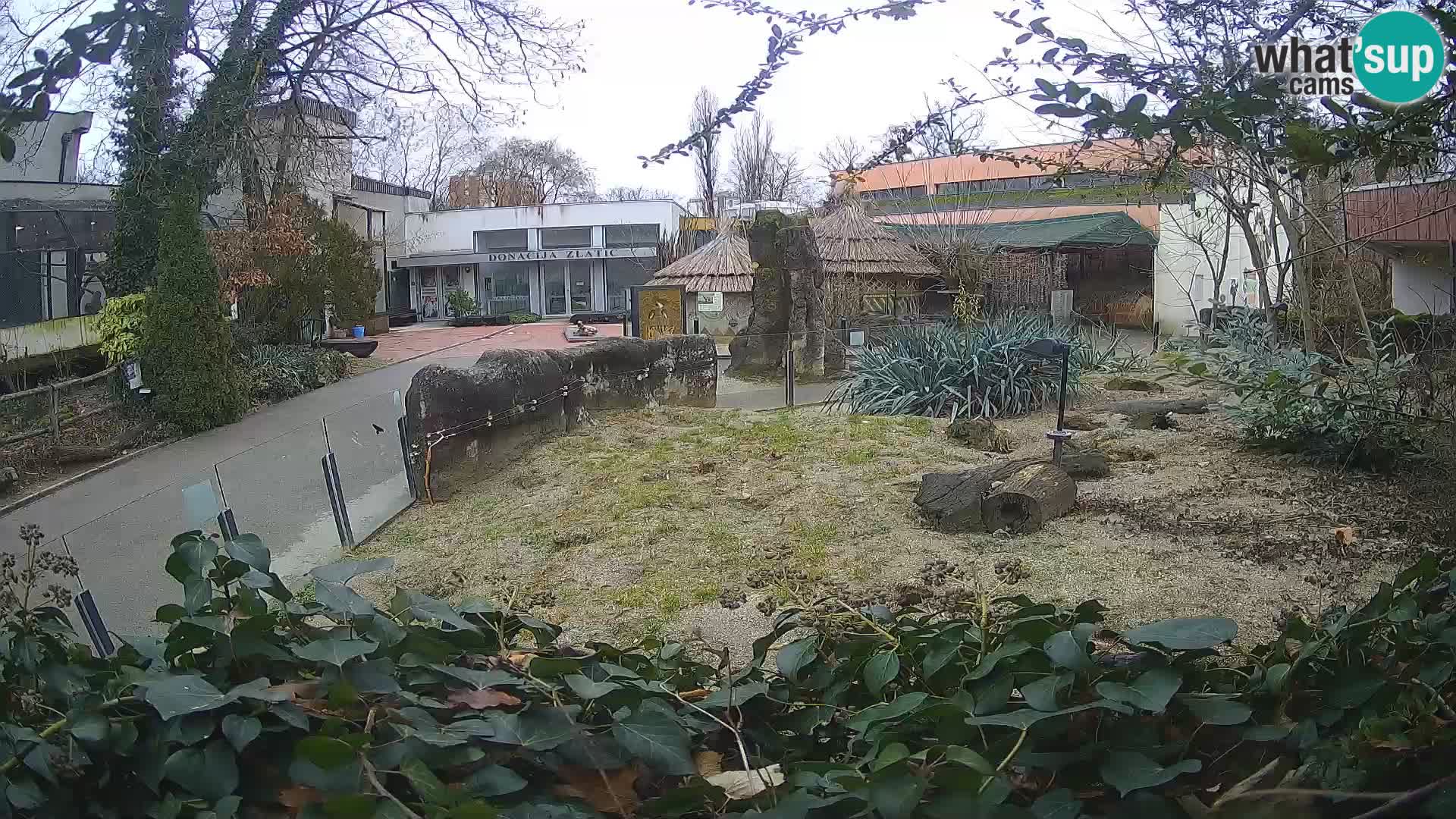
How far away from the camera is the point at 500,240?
39.3 metres

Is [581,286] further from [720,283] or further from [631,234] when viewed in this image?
[720,283]

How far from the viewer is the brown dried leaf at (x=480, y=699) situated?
146cm

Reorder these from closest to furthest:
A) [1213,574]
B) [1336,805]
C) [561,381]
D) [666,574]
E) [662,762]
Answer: [1336,805] < [662,762] < [1213,574] < [666,574] < [561,381]

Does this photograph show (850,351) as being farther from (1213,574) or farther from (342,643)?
(342,643)

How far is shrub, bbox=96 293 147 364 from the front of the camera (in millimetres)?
13203

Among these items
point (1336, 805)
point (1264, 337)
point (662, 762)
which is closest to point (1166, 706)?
point (1336, 805)

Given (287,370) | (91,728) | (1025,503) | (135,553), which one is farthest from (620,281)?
(91,728)

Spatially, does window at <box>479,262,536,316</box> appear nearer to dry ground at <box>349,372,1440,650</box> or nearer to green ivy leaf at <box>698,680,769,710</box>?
dry ground at <box>349,372,1440,650</box>

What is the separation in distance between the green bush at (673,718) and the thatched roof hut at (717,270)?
2101cm

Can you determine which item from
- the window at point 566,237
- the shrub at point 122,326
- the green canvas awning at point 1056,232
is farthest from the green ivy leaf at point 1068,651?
the window at point 566,237

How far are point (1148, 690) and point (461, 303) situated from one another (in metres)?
35.8

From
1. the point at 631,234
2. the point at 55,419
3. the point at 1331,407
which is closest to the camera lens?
the point at 1331,407

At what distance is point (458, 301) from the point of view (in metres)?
35.9

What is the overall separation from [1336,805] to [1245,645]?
255 cm
